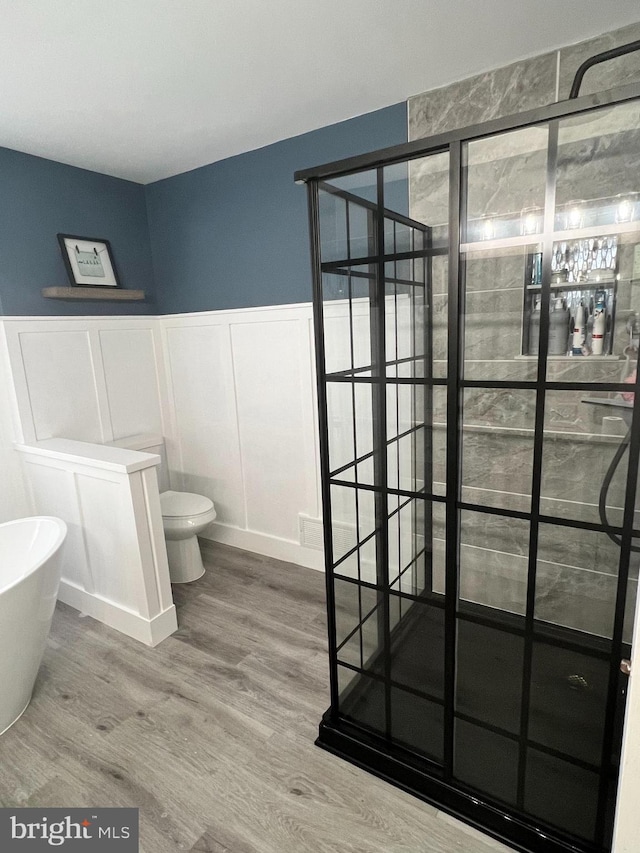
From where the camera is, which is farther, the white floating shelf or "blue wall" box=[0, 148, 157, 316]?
the white floating shelf

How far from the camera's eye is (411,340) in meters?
1.62

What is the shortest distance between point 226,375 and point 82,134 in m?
1.49

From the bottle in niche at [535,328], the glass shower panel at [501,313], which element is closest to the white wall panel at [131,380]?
the glass shower panel at [501,313]

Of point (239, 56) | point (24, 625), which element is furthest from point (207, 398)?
point (239, 56)

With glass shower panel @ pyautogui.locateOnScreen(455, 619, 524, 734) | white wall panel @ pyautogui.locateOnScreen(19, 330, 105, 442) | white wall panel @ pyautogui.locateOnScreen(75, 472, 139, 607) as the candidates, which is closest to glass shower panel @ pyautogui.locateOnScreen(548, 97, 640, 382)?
glass shower panel @ pyautogui.locateOnScreen(455, 619, 524, 734)

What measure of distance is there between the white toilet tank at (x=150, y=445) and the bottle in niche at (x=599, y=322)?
260cm

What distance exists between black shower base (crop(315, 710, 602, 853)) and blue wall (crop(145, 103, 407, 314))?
2.13 meters

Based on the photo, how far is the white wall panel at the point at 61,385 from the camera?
9.12ft

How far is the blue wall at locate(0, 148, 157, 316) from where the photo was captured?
267 cm

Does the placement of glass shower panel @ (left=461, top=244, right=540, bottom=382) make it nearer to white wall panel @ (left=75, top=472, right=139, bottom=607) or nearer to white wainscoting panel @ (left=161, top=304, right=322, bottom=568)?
white wainscoting panel @ (left=161, top=304, right=322, bottom=568)

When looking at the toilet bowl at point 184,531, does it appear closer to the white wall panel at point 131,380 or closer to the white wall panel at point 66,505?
the white wall panel at point 66,505

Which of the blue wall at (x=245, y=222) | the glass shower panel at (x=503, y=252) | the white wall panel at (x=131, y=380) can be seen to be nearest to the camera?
the glass shower panel at (x=503, y=252)

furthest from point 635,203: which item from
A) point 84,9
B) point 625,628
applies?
point 84,9

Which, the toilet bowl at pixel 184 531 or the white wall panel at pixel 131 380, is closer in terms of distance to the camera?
the toilet bowl at pixel 184 531
